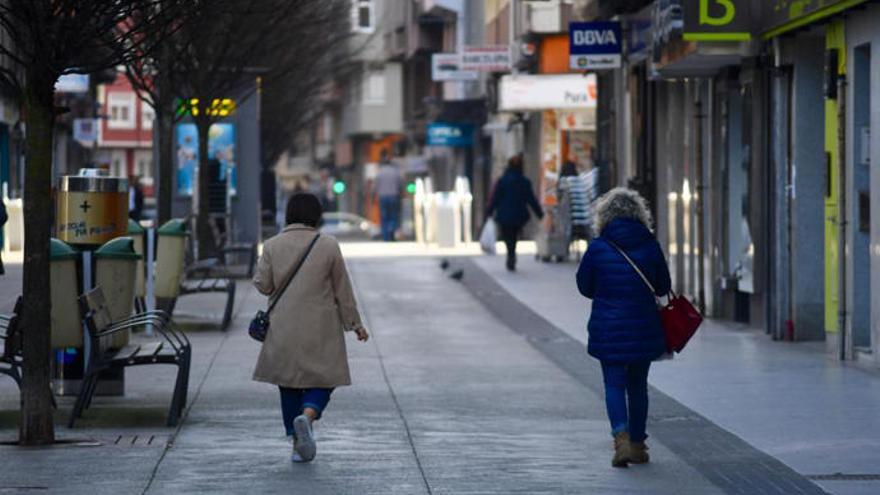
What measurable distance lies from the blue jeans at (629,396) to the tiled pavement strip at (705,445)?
360 mm

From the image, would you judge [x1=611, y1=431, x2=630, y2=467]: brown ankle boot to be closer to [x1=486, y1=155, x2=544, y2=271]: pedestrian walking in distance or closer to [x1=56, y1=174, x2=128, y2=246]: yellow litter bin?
[x1=56, y1=174, x2=128, y2=246]: yellow litter bin

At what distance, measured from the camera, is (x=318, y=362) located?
41.1ft

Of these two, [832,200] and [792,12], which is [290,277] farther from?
[792,12]

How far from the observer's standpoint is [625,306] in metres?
12.1

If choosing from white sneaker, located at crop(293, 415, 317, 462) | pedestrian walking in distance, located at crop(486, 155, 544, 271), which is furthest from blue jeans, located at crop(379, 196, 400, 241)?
white sneaker, located at crop(293, 415, 317, 462)

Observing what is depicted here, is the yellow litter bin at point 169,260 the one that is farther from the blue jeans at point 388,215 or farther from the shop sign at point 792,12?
the blue jeans at point 388,215

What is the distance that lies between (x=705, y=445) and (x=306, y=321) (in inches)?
93.4

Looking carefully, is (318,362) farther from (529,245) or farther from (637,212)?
(529,245)

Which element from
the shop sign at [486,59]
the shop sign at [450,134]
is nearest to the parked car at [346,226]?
the shop sign at [450,134]

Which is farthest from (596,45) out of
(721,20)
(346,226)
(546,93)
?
(346,226)

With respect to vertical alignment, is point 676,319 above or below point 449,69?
below

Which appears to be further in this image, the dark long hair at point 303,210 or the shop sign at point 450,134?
the shop sign at point 450,134

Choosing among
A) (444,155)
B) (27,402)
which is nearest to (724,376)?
(27,402)

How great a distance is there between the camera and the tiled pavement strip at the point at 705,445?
1127 centimetres
